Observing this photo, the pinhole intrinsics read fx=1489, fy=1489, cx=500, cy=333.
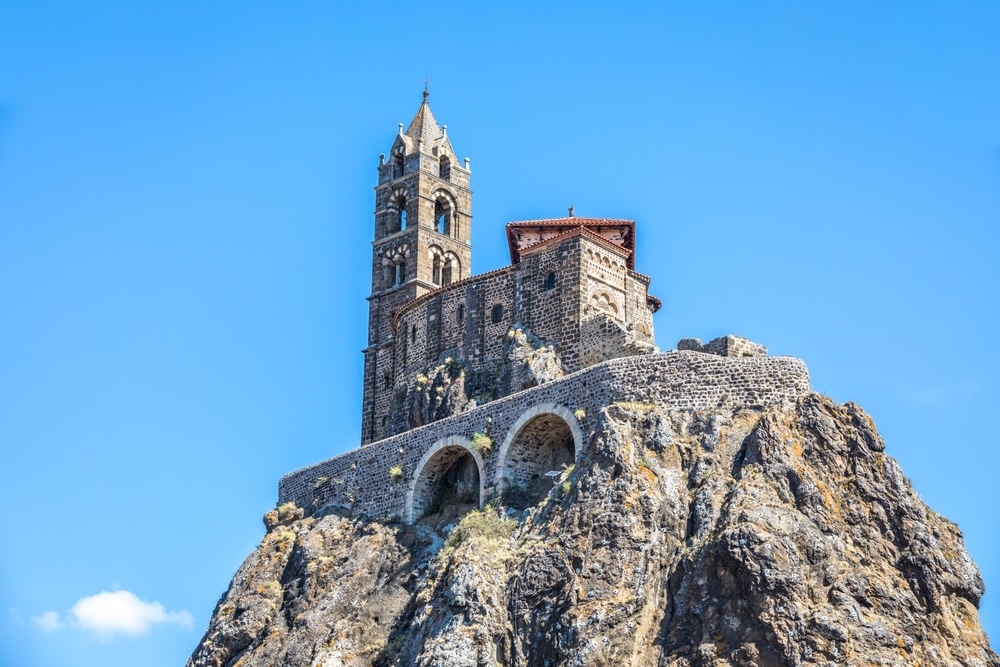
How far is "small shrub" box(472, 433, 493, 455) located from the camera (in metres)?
60.1

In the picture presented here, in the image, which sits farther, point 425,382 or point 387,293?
point 387,293

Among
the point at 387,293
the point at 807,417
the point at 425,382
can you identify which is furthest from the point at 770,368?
the point at 387,293

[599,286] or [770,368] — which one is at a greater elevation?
[599,286]

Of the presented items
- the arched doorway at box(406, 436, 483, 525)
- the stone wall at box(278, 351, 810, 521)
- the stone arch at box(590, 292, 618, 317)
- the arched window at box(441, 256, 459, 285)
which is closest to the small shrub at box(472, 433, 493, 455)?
the stone wall at box(278, 351, 810, 521)

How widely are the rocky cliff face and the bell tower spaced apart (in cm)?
2451

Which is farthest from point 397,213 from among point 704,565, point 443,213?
point 704,565

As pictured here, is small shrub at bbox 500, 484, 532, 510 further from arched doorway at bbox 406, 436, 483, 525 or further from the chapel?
the chapel

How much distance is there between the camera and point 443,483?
208 feet

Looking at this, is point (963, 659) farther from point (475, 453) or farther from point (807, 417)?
point (475, 453)

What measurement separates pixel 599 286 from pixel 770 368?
14.0 metres

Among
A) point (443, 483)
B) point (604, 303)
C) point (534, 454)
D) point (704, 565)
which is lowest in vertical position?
point (704, 565)

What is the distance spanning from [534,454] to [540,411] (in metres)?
2.06

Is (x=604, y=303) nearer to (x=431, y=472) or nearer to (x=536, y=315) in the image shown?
(x=536, y=315)

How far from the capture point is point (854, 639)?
46.3m
